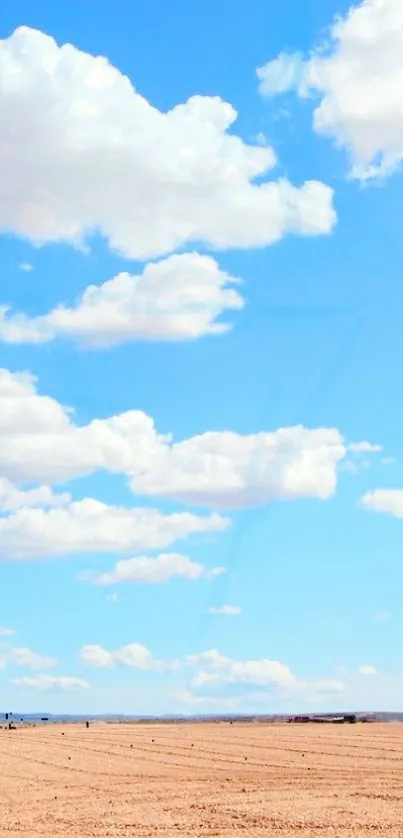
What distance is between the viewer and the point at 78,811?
39.5 meters

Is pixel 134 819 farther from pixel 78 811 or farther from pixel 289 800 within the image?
pixel 289 800

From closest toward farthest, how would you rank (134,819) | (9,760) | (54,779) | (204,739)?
1. (134,819)
2. (54,779)
3. (9,760)
4. (204,739)

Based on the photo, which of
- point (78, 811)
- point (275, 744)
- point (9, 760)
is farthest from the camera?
point (275, 744)

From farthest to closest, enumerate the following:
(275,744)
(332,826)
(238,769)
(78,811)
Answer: (275,744), (238,769), (78,811), (332,826)

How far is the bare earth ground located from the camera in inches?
1379

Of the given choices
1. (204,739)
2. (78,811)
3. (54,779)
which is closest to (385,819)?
(78,811)

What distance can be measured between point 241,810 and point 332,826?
17.0 ft

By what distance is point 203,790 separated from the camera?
45.6m

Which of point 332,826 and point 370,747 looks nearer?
point 332,826

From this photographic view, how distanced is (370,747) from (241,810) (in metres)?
39.2

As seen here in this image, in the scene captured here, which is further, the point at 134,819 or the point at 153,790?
the point at 153,790

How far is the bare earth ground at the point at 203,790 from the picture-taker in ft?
115

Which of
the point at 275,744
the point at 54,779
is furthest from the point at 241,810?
the point at 275,744

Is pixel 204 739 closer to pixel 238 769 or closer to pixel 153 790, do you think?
pixel 238 769
